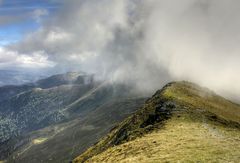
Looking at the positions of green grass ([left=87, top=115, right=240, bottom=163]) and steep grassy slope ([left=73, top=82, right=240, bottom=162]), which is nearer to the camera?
green grass ([left=87, top=115, right=240, bottom=163])

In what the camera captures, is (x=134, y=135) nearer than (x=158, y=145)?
No

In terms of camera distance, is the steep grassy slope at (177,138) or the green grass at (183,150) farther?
the steep grassy slope at (177,138)

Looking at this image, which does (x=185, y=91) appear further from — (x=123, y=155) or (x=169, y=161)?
(x=169, y=161)

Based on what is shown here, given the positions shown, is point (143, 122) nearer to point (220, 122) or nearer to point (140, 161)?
point (220, 122)

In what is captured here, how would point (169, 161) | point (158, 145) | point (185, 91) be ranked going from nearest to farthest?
point (169, 161), point (158, 145), point (185, 91)

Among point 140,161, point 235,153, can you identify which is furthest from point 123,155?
point 235,153

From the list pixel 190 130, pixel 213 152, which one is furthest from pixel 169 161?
pixel 190 130

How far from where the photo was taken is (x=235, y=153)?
46250 millimetres

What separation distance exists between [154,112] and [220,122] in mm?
24597

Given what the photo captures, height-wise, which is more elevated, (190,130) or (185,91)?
(185,91)

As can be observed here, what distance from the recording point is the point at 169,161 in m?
44.2

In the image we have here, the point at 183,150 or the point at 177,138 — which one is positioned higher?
the point at 177,138

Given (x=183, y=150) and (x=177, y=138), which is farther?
(x=177, y=138)

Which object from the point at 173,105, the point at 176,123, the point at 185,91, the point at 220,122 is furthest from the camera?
the point at 185,91
